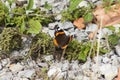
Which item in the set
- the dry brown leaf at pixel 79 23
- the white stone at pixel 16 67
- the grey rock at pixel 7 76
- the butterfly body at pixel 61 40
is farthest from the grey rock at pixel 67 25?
the grey rock at pixel 7 76

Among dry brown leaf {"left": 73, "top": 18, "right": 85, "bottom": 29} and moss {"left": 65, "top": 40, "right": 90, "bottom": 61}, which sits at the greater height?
dry brown leaf {"left": 73, "top": 18, "right": 85, "bottom": 29}

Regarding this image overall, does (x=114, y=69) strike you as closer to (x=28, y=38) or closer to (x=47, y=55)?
(x=47, y=55)

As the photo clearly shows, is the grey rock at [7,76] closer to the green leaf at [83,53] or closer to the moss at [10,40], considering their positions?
the moss at [10,40]

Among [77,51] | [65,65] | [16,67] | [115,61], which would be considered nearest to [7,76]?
[16,67]

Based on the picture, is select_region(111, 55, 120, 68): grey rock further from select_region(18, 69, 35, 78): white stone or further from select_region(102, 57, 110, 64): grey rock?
select_region(18, 69, 35, 78): white stone

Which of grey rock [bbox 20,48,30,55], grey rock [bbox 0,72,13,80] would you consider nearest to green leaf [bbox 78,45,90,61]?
grey rock [bbox 20,48,30,55]

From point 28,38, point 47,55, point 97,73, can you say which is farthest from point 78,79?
point 28,38
